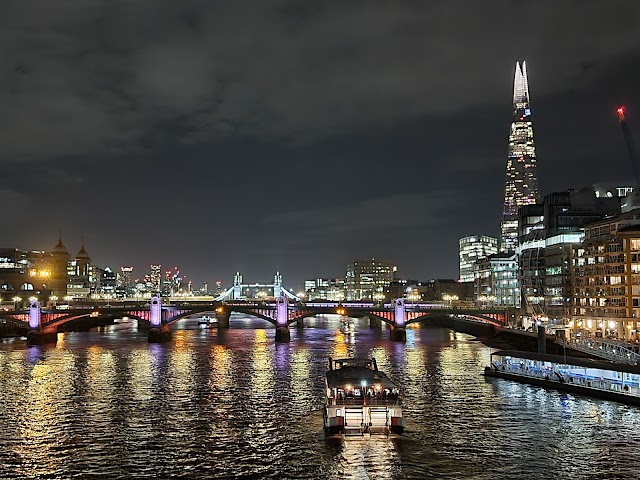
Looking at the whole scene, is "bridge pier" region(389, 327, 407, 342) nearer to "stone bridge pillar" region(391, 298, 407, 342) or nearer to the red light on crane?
"stone bridge pillar" region(391, 298, 407, 342)

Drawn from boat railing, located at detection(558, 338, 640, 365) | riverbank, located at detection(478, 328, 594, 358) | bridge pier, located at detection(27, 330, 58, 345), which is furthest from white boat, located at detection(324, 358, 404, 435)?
bridge pier, located at detection(27, 330, 58, 345)

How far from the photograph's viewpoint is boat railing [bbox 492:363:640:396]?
2466 inches

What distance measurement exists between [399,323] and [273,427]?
8849 cm

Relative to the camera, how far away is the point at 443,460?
44.2 m

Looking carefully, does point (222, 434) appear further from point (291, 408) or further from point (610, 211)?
point (610, 211)

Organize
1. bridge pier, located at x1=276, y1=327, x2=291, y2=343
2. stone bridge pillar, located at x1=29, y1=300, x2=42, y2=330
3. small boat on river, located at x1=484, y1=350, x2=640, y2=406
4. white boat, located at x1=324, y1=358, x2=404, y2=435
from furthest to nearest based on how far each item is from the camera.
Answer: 1. bridge pier, located at x1=276, y1=327, x2=291, y2=343
2. stone bridge pillar, located at x1=29, y1=300, x2=42, y2=330
3. small boat on river, located at x1=484, y1=350, x2=640, y2=406
4. white boat, located at x1=324, y1=358, x2=404, y2=435

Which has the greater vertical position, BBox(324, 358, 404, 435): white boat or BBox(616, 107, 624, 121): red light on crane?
BBox(616, 107, 624, 121): red light on crane

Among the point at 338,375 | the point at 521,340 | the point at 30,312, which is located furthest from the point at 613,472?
the point at 30,312

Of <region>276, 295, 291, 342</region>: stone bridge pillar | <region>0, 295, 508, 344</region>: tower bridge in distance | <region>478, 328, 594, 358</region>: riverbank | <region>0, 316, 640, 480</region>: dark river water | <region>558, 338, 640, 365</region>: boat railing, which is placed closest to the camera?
<region>0, 316, 640, 480</region>: dark river water

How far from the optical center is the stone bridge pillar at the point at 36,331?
421 ft

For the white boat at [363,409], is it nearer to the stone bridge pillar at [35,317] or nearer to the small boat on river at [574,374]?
the small boat on river at [574,374]

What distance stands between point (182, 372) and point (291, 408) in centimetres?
2860

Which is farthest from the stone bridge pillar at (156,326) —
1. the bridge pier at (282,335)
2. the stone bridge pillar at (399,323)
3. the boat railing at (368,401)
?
the boat railing at (368,401)

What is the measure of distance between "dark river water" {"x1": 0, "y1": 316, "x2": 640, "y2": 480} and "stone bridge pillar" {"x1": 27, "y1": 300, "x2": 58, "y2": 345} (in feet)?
121
